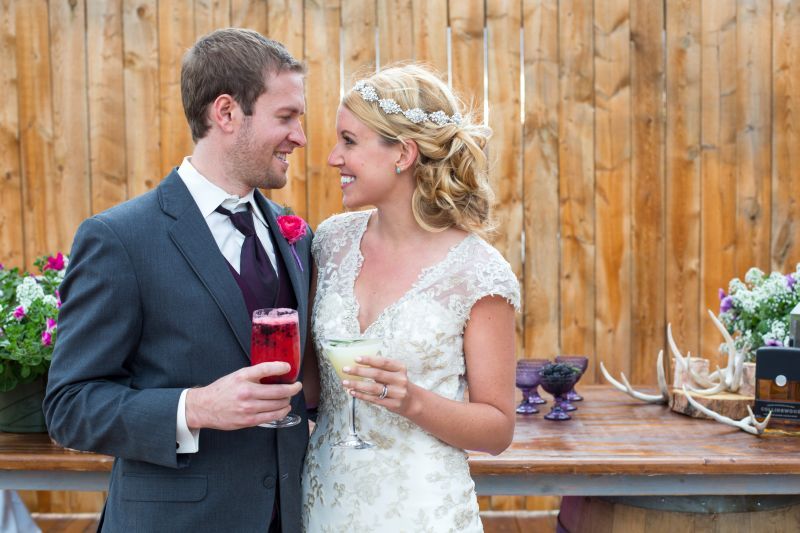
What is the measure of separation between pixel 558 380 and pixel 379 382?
1.32 meters

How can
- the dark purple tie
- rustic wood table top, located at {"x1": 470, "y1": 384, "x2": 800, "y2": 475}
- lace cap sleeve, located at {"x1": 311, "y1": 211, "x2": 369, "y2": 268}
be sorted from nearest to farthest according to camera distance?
the dark purple tie
lace cap sleeve, located at {"x1": 311, "y1": 211, "x2": 369, "y2": 268}
rustic wood table top, located at {"x1": 470, "y1": 384, "x2": 800, "y2": 475}

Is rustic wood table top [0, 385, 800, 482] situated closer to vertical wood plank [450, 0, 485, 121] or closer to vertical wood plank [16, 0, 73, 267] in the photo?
vertical wood plank [16, 0, 73, 267]

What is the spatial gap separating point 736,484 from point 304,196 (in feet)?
7.94

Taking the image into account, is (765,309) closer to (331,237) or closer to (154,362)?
(331,237)

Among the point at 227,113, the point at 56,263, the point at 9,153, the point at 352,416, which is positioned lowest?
the point at 352,416

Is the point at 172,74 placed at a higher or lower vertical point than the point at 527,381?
higher

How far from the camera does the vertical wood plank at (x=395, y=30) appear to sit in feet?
13.4

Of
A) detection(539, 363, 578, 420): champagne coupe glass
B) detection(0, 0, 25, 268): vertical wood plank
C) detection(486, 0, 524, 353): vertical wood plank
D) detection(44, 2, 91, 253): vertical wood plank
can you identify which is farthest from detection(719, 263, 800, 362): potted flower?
detection(0, 0, 25, 268): vertical wood plank

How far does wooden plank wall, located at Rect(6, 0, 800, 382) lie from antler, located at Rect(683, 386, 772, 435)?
1.29 m

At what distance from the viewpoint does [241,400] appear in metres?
1.52

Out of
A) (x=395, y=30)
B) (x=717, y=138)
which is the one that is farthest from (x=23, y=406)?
(x=717, y=138)

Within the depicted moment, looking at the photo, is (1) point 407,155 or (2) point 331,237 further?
(2) point 331,237

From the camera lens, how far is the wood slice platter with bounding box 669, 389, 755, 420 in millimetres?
2887

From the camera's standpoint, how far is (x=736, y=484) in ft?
8.02
